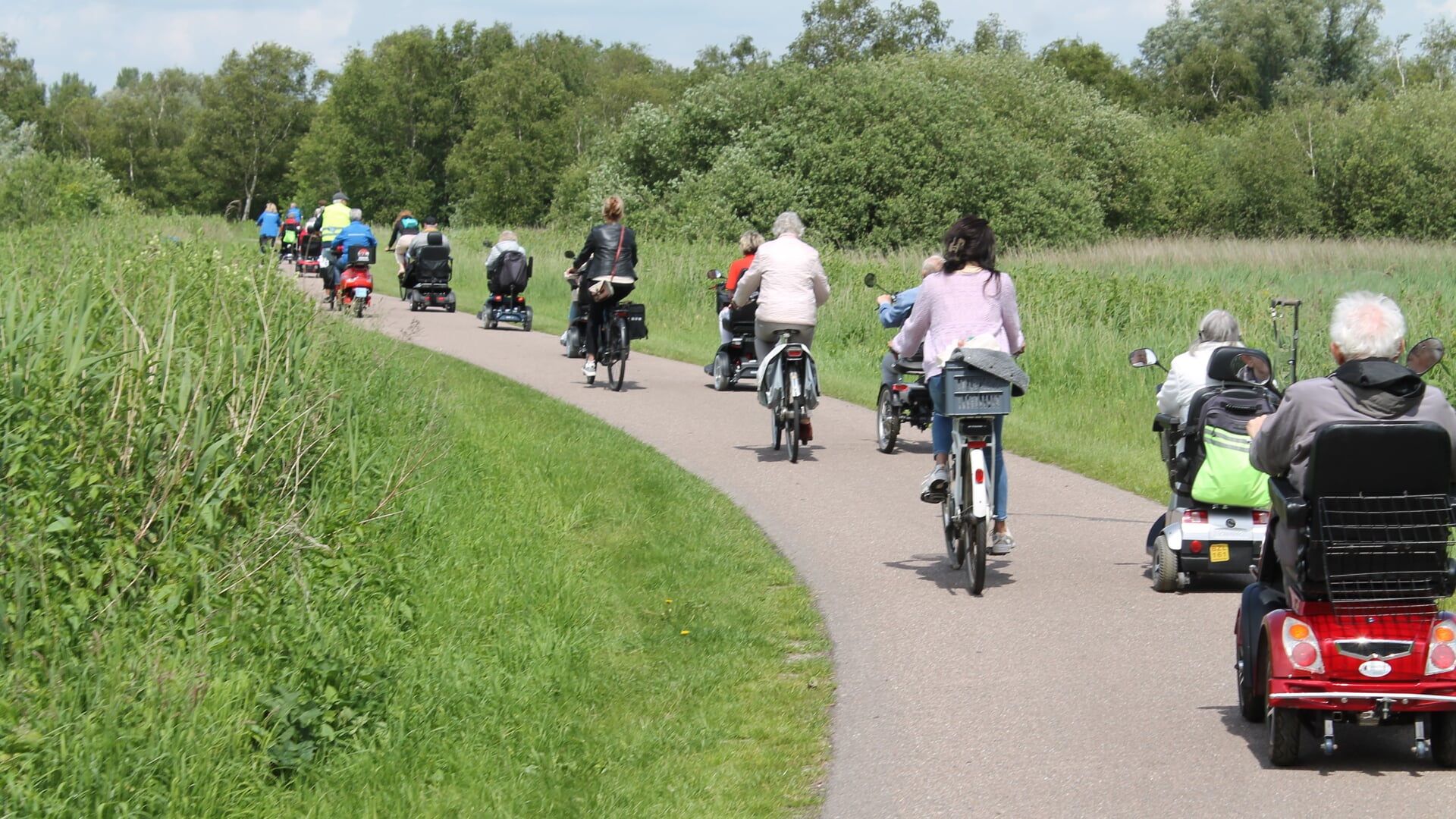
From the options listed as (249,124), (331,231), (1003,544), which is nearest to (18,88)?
(249,124)

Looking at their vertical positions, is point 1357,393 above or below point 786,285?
below

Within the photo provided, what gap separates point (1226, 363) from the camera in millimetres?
7582

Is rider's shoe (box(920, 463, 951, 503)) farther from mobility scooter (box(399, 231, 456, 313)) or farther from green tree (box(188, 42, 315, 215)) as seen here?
green tree (box(188, 42, 315, 215))

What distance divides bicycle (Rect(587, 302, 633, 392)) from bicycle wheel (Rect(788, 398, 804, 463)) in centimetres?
481

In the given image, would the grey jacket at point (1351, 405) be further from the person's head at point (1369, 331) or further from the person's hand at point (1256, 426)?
the person's hand at point (1256, 426)

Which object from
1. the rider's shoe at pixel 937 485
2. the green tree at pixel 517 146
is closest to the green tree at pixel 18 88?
the green tree at pixel 517 146

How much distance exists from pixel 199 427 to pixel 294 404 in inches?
41.1

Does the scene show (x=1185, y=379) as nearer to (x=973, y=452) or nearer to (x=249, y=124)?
(x=973, y=452)

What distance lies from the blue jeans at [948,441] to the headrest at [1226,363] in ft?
3.66

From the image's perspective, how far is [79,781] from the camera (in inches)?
193

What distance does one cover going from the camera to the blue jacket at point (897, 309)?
39.9 ft

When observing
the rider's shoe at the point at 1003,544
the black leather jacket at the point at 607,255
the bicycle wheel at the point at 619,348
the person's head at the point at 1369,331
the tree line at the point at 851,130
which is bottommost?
the rider's shoe at the point at 1003,544

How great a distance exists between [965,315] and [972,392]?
0.56 metres

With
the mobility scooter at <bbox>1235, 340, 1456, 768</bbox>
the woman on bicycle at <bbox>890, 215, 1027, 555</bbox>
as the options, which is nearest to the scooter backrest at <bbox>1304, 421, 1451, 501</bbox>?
the mobility scooter at <bbox>1235, 340, 1456, 768</bbox>
